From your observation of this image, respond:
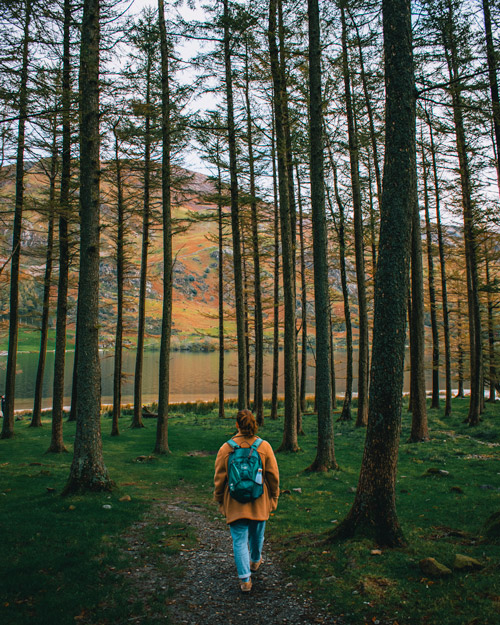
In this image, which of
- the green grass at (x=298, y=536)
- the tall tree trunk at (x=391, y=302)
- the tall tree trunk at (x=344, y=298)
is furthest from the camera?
the tall tree trunk at (x=344, y=298)

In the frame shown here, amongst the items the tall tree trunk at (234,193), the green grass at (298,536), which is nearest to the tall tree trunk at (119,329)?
the green grass at (298,536)

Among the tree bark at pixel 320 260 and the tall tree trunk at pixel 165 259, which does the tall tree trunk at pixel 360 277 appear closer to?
the tree bark at pixel 320 260

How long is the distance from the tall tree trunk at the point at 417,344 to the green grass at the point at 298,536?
102 centimetres

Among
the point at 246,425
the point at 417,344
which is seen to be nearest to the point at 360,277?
the point at 417,344

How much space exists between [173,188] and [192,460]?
28.1 ft

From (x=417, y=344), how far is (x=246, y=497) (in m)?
10.1

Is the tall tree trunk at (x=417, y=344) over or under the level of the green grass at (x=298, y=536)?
over

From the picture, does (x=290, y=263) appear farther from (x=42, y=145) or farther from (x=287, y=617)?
(x=287, y=617)

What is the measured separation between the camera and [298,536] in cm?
523

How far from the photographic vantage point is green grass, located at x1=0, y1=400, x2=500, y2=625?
3287mm

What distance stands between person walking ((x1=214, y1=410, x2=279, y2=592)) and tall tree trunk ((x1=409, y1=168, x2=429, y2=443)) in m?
9.06

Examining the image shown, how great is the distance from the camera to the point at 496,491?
22.6ft

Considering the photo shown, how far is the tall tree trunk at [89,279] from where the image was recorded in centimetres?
696

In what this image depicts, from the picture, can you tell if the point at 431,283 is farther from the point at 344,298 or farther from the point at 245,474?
the point at 245,474
